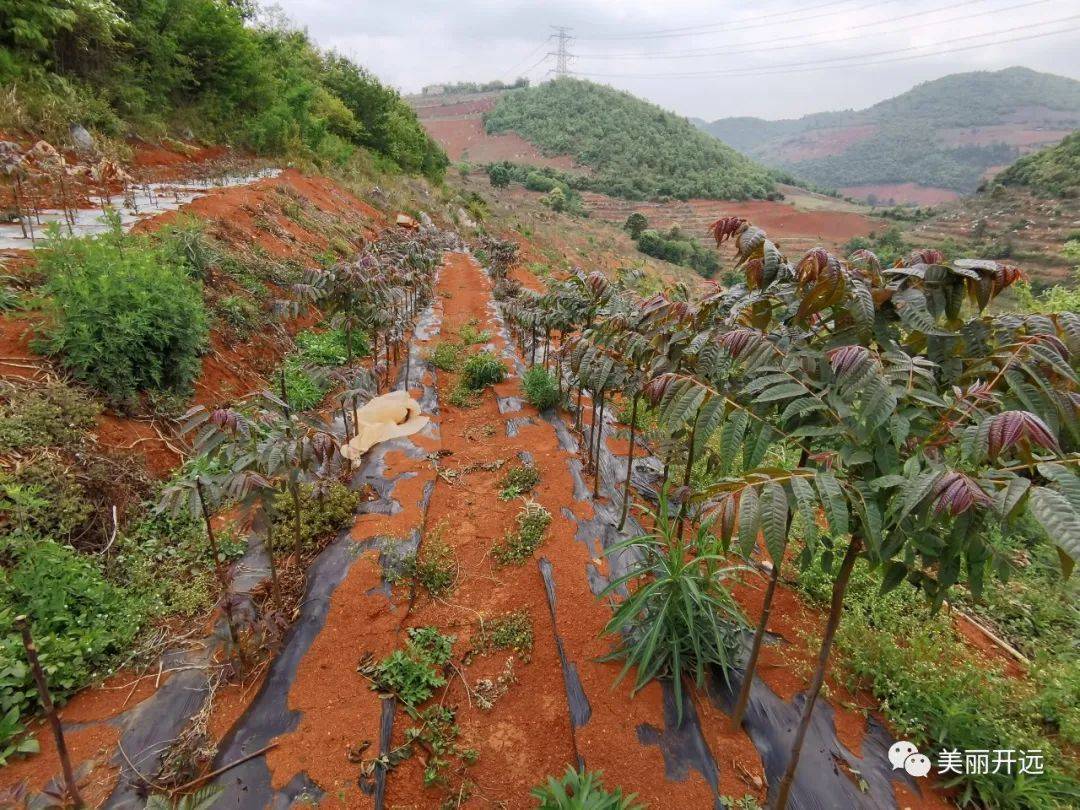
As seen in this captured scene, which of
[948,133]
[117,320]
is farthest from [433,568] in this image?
[948,133]

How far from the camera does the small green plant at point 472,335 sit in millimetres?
10172

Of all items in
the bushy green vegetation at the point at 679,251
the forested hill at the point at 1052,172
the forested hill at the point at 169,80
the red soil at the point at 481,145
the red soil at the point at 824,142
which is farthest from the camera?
the red soil at the point at 824,142

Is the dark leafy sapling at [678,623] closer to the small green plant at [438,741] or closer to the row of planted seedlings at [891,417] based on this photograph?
the row of planted seedlings at [891,417]

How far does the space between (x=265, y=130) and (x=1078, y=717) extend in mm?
22537

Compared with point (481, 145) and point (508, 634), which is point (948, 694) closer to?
point (508, 634)

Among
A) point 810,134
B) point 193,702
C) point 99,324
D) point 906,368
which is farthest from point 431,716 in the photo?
point 810,134

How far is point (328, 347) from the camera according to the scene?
26.5 ft

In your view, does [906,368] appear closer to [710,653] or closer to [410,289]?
[710,653]

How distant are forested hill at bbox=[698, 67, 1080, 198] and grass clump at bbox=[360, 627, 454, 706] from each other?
120187 millimetres

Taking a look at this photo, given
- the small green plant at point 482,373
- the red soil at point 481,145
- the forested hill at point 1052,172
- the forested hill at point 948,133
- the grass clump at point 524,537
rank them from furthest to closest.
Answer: the forested hill at point 948,133 → the red soil at point 481,145 → the forested hill at point 1052,172 → the small green plant at point 482,373 → the grass clump at point 524,537

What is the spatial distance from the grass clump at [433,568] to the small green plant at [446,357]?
480cm

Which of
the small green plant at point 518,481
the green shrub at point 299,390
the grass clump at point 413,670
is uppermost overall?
the green shrub at point 299,390

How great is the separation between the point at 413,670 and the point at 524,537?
1.53 meters

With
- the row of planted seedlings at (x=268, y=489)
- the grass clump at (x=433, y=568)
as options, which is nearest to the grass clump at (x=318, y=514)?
the row of planted seedlings at (x=268, y=489)
